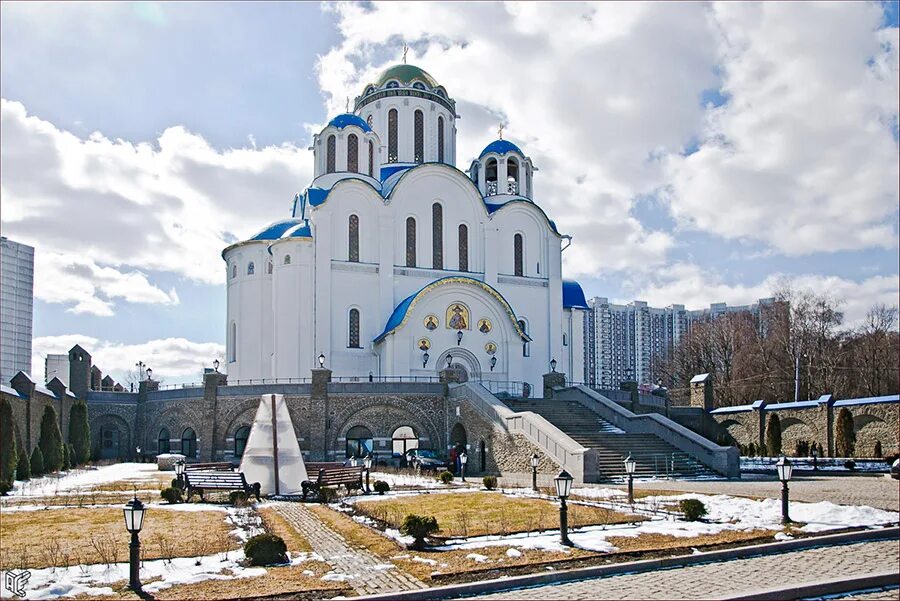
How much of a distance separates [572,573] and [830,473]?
18.5 m

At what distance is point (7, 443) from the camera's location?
25719mm

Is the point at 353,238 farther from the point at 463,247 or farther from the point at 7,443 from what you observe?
the point at 7,443

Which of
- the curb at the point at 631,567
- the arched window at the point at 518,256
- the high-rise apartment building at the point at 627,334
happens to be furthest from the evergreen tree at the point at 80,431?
the high-rise apartment building at the point at 627,334

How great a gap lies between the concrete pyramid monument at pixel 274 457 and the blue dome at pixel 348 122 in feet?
76.4

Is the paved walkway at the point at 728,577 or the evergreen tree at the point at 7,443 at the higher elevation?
the evergreen tree at the point at 7,443

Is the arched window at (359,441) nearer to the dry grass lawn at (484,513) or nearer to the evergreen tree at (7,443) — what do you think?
the evergreen tree at (7,443)

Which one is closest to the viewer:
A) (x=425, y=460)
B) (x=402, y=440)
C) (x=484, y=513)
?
(x=484, y=513)

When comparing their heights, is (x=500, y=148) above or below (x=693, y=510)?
above

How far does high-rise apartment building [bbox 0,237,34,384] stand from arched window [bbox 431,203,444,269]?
31.4 metres

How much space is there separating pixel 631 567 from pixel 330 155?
3377 centimetres

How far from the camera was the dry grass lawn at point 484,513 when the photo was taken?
14.3 metres

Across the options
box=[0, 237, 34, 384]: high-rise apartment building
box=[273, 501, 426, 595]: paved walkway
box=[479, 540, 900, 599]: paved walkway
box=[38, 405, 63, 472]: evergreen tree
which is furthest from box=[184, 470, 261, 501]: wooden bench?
box=[0, 237, 34, 384]: high-rise apartment building

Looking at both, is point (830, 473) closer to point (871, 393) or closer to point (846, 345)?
point (871, 393)

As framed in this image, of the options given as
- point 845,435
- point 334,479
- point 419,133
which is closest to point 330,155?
point 419,133
